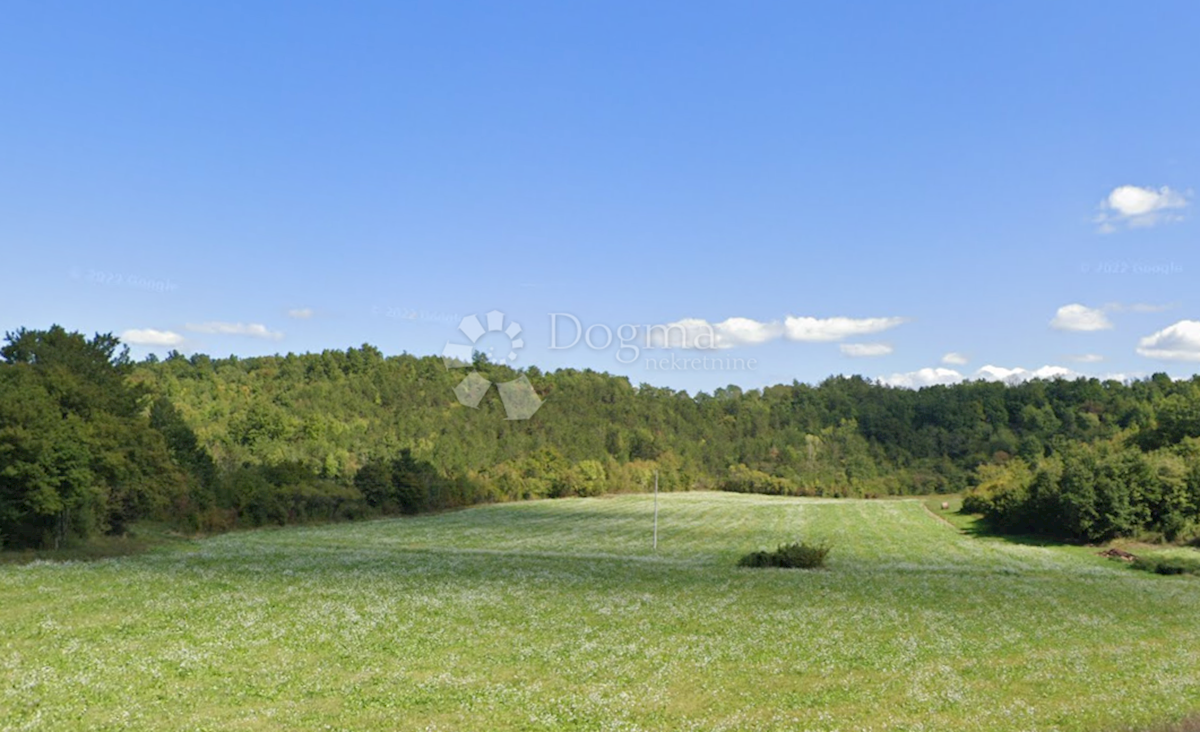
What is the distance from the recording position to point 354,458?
5812 inches

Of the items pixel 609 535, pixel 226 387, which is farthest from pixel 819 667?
pixel 226 387

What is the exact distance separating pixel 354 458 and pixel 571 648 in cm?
13329

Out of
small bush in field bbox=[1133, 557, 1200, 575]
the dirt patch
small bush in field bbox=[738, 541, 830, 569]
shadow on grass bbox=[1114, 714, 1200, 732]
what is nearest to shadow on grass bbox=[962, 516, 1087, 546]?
the dirt patch

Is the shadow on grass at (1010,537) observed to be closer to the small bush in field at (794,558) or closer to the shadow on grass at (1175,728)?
the small bush in field at (794,558)

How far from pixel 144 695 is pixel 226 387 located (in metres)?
162

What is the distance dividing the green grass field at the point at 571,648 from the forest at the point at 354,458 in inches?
401

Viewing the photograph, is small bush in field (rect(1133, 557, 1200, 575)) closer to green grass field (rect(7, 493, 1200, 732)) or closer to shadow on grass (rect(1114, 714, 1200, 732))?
green grass field (rect(7, 493, 1200, 732))

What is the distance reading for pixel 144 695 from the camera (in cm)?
1692

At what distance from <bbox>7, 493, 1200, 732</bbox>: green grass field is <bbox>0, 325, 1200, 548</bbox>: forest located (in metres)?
10.2

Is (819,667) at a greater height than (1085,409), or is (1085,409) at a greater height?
(1085,409)

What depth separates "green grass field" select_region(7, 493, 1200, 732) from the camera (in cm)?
1698

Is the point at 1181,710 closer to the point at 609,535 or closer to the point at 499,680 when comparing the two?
the point at 499,680

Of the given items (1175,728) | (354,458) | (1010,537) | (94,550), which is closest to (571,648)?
(1175,728)

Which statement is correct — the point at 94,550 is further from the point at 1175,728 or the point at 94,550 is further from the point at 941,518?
the point at 941,518
